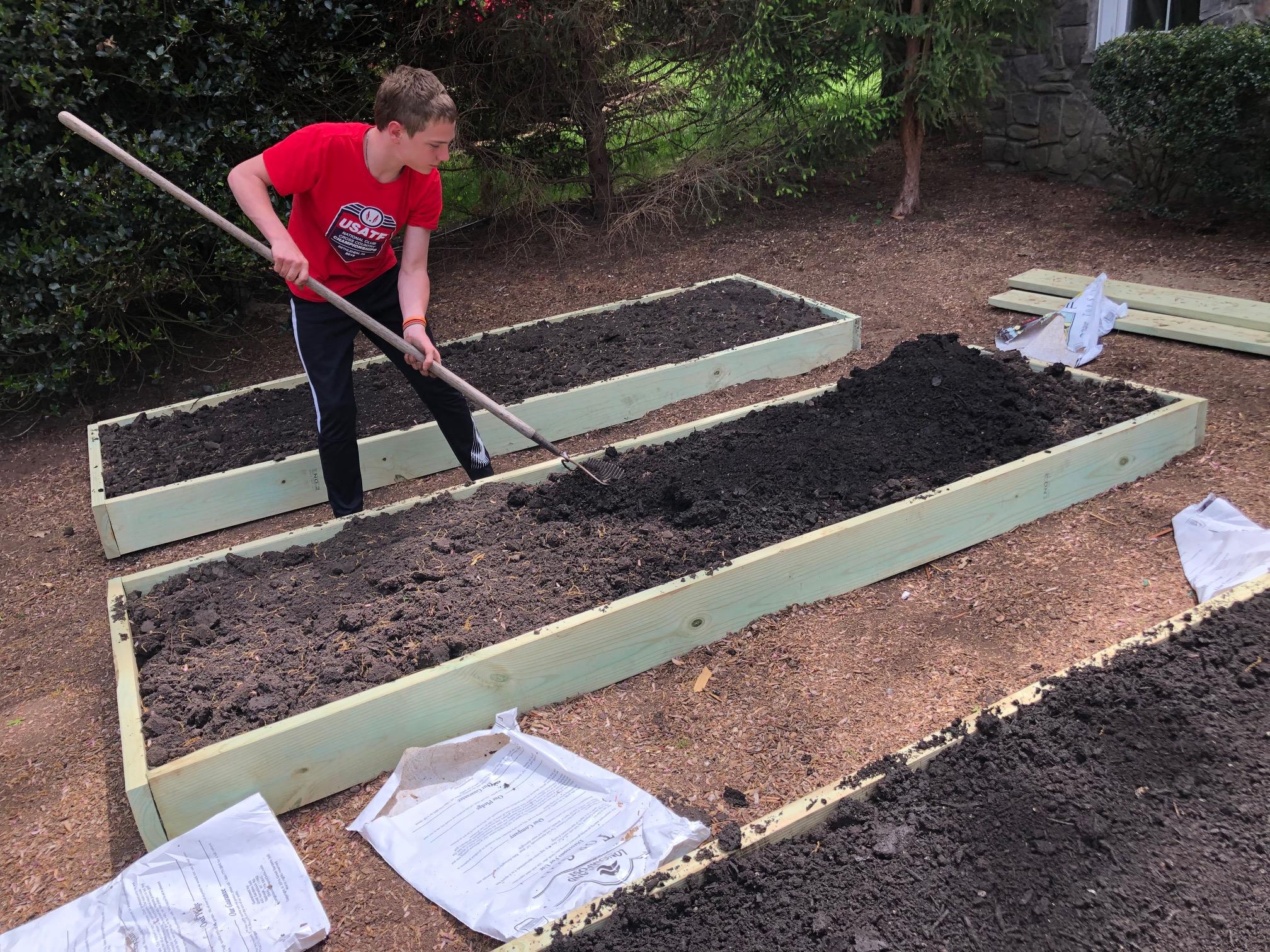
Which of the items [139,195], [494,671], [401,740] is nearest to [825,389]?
[494,671]

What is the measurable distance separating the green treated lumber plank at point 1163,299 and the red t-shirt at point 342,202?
3727 millimetres

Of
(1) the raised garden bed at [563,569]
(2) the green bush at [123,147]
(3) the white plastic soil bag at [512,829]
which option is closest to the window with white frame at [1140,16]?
(1) the raised garden bed at [563,569]

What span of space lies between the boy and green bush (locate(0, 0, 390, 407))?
2.07 m

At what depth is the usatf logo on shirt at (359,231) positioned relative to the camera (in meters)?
3.28

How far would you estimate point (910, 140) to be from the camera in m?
7.10

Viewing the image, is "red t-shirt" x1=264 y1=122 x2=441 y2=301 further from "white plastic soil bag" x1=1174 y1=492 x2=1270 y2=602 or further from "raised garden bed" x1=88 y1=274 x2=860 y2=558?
"white plastic soil bag" x1=1174 y1=492 x2=1270 y2=602

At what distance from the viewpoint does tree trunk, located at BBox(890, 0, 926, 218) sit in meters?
6.63

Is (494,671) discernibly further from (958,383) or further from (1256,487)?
(1256,487)

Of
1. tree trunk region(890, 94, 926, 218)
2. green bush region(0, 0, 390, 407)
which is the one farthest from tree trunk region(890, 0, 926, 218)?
green bush region(0, 0, 390, 407)

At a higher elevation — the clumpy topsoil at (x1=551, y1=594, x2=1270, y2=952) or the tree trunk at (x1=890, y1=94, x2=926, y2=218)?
the tree trunk at (x1=890, y1=94, x2=926, y2=218)

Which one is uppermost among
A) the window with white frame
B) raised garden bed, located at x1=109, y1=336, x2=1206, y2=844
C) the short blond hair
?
the window with white frame

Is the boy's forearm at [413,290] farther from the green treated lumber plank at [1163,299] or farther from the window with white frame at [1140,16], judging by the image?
the window with white frame at [1140,16]

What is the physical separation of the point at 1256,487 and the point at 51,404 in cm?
585

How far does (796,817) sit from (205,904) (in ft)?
4.32
